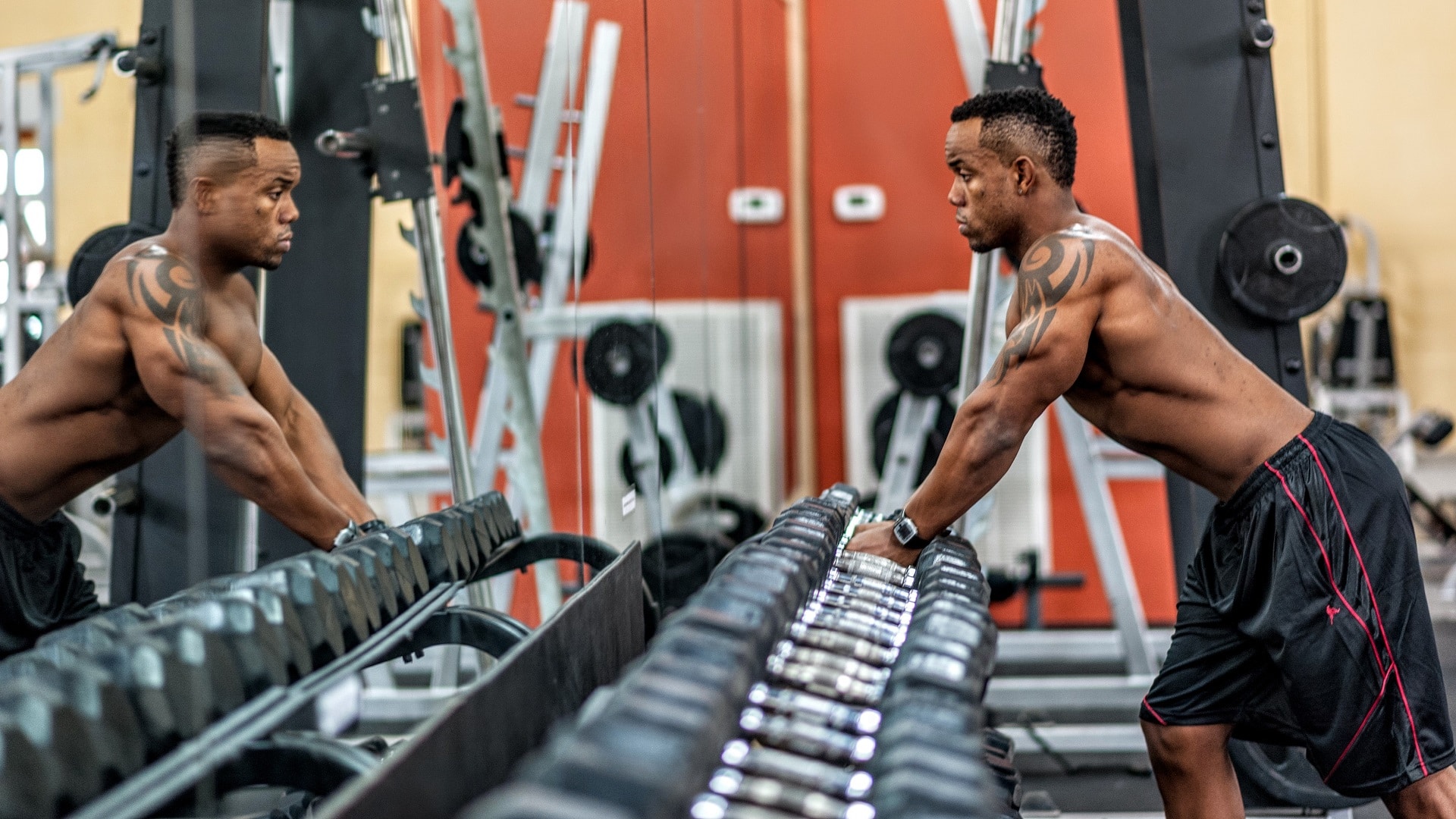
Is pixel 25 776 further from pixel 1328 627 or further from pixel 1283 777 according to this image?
pixel 1283 777

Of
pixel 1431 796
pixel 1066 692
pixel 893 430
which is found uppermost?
Result: pixel 893 430

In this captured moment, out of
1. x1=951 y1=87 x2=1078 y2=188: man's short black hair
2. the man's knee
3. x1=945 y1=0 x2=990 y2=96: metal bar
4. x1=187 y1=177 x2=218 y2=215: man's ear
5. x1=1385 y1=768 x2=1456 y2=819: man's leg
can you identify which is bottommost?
x1=1385 y1=768 x2=1456 y2=819: man's leg

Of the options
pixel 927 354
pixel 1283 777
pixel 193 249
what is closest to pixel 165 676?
pixel 193 249

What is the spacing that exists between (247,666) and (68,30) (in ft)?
1.87

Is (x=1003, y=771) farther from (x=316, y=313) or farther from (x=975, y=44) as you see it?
(x=975, y=44)

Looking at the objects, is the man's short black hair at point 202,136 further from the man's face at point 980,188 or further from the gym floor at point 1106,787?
the gym floor at point 1106,787

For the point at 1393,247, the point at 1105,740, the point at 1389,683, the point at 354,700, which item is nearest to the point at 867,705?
the point at 354,700

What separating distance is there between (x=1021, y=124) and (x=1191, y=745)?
1.01 m

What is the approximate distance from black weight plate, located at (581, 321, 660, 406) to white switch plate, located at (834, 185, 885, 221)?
2281 mm

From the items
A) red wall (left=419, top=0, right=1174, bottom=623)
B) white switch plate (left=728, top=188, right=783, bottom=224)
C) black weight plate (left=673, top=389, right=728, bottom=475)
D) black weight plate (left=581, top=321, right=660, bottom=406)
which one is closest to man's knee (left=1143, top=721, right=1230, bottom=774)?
black weight plate (left=581, top=321, right=660, bottom=406)

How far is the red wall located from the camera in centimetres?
362

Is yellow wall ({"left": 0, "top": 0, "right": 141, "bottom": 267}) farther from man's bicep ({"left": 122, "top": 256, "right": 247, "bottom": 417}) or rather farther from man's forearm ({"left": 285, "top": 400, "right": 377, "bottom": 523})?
man's forearm ({"left": 285, "top": 400, "right": 377, "bottom": 523})

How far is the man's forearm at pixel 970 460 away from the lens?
170 cm

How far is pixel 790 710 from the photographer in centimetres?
85
